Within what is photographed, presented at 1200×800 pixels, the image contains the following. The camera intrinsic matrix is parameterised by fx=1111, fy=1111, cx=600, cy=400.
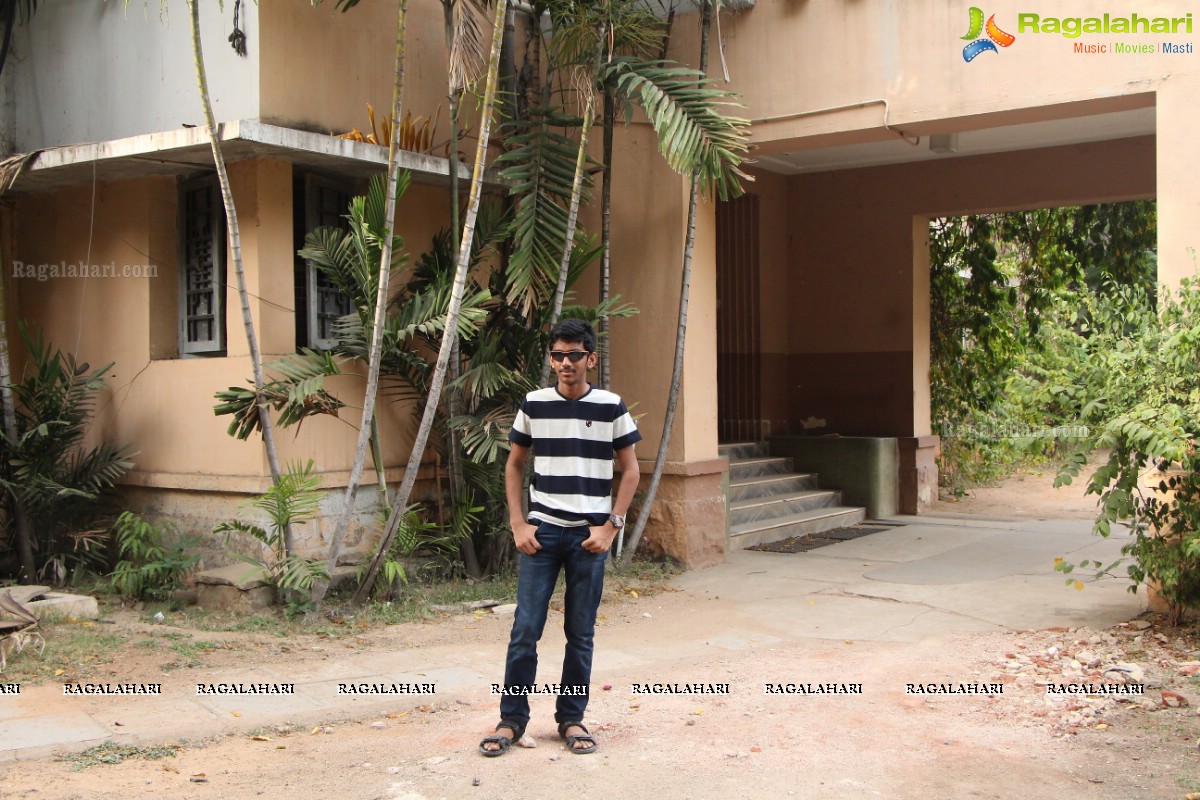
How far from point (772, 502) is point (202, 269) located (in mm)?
5638

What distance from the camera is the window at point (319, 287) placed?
8188mm

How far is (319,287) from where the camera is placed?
27.1ft

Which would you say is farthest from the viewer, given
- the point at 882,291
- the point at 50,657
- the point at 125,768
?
the point at 882,291

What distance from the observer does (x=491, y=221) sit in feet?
26.7

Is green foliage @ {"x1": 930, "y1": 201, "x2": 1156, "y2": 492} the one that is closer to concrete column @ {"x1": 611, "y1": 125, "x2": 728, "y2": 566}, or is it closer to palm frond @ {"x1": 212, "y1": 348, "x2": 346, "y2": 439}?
concrete column @ {"x1": 611, "y1": 125, "x2": 728, "y2": 566}

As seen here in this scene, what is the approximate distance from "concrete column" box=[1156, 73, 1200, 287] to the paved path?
2.21 metres

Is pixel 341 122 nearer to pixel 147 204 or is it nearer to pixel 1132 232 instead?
pixel 147 204

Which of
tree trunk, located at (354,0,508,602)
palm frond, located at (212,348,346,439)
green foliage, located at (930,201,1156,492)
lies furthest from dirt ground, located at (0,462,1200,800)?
green foliage, located at (930,201,1156,492)

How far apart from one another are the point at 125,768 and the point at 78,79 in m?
6.24

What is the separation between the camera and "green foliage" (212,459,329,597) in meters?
6.84

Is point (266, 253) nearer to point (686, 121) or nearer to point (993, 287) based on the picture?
point (686, 121)

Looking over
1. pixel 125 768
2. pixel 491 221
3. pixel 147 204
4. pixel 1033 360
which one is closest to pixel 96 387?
pixel 147 204

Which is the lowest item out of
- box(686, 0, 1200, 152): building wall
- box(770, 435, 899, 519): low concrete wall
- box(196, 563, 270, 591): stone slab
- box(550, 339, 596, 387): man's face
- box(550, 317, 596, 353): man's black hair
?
box(196, 563, 270, 591): stone slab

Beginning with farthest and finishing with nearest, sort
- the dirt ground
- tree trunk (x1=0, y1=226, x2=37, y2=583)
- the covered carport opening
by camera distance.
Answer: the covered carport opening < tree trunk (x1=0, y1=226, x2=37, y2=583) < the dirt ground
